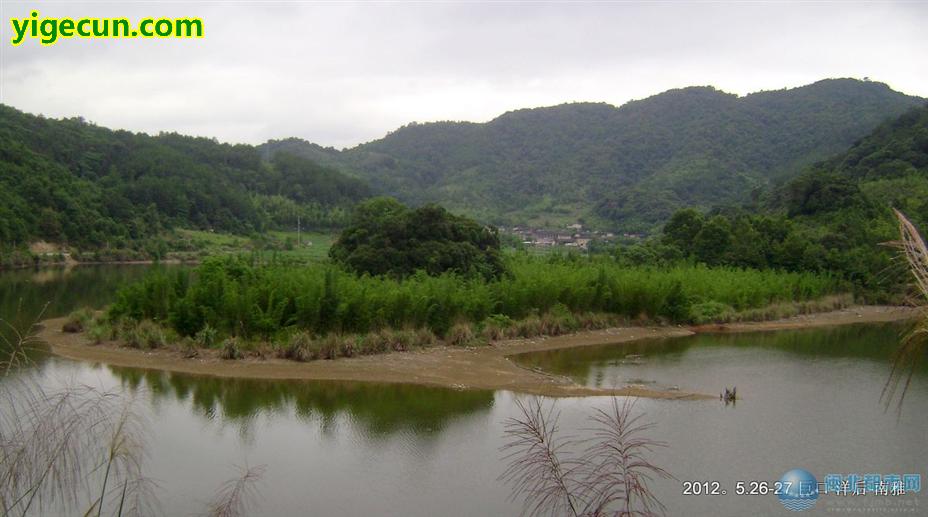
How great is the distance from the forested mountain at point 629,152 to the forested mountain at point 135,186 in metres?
12.1

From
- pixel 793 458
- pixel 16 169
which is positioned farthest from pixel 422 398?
pixel 16 169

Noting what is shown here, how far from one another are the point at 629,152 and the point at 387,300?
67.3 metres

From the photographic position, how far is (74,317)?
18.5 meters

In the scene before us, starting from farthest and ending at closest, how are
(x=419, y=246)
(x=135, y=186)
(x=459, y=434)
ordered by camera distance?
(x=135, y=186) < (x=419, y=246) < (x=459, y=434)

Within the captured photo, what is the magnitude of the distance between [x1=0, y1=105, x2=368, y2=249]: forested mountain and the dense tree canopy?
2963cm

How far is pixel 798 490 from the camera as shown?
30.8 ft

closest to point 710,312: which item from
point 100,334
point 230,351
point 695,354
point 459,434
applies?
point 695,354

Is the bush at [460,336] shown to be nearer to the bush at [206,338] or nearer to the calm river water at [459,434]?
the calm river water at [459,434]

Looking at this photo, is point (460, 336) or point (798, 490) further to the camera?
point (460, 336)

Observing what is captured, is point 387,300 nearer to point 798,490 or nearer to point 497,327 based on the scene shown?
point 497,327

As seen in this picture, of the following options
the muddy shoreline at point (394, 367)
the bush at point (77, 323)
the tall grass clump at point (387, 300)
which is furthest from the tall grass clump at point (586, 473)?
the bush at point (77, 323)

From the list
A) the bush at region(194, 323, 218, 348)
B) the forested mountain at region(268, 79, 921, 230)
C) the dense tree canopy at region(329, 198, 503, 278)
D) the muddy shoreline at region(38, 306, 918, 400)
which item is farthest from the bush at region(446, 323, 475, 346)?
the forested mountain at region(268, 79, 921, 230)

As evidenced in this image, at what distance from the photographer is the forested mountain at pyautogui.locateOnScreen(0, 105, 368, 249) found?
46438 millimetres

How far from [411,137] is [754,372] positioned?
91131mm
